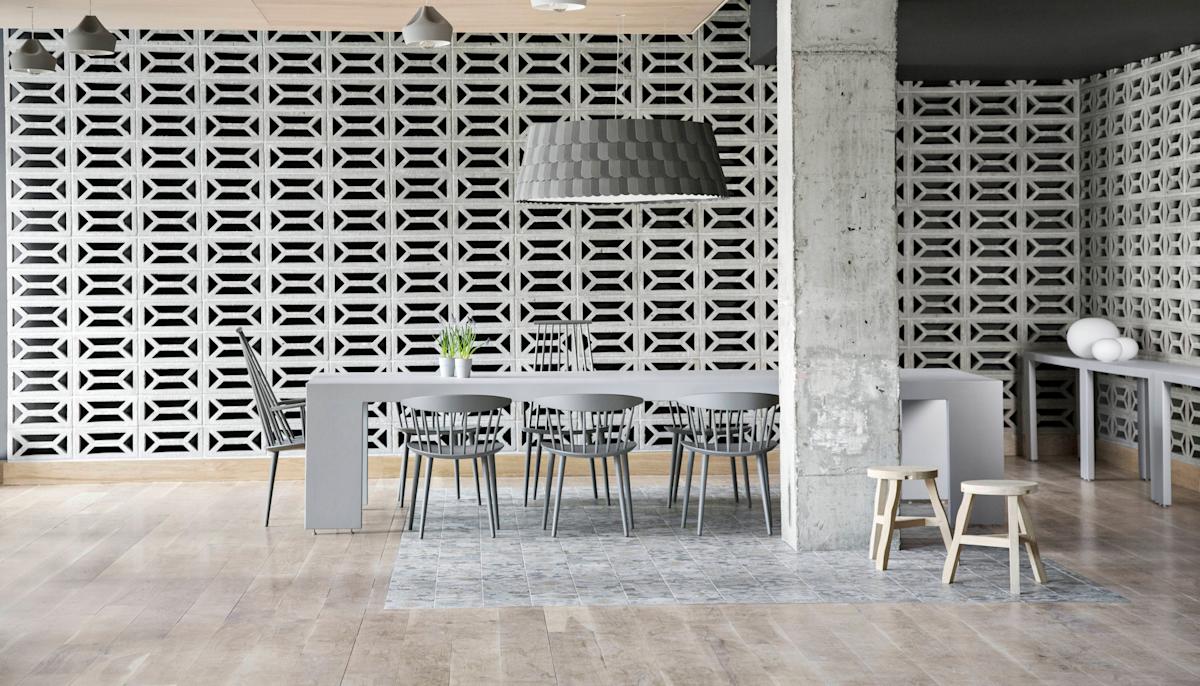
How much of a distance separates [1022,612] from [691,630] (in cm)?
142

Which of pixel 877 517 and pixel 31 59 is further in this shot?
pixel 31 59

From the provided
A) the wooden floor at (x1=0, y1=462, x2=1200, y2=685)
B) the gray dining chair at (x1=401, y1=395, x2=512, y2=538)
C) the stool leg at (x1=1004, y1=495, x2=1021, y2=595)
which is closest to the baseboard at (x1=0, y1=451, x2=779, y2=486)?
the gray dining chair at (x1=401, y1=395, x2=512, y2=538)

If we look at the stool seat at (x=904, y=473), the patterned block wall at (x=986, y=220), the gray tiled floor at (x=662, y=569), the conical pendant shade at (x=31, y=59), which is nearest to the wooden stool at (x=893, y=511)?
the stool seat at (x=904, y=473)

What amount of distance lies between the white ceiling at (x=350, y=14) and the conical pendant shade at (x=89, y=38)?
426mm

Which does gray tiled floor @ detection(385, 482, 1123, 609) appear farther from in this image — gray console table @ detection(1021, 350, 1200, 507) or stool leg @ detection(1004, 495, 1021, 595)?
gray console table @ detection(1021, 350, 1200, 507)

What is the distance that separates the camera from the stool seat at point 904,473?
19.4 ft

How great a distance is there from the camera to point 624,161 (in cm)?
654

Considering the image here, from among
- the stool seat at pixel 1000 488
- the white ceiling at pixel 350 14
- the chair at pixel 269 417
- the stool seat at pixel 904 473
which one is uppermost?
the white ceiling at pixel 350 14

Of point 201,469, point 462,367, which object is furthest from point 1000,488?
point 201,469

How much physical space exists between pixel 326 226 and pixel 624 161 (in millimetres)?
3519

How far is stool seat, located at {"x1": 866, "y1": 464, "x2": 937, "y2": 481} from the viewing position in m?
5.93

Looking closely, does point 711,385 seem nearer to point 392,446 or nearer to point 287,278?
point 392,446

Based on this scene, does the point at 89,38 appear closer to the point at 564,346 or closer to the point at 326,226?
the point at 326,226

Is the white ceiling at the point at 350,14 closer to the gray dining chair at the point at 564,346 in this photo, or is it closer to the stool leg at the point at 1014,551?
the gray dining chair at the point at 564,346
